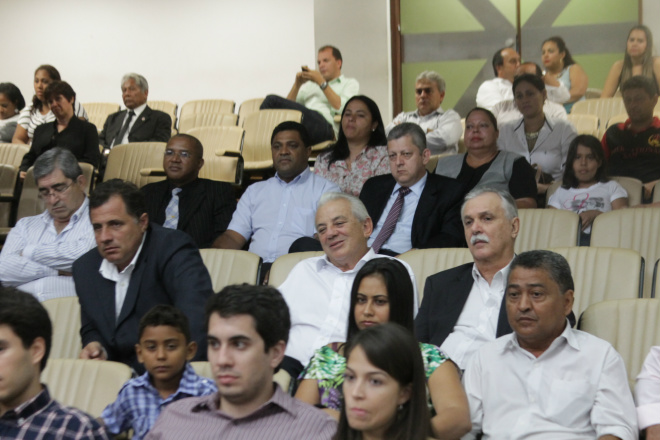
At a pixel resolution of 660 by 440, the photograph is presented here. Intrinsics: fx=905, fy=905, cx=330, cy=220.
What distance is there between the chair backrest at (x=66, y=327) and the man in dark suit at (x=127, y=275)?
89 millimetres

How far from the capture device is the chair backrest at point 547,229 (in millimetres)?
3857

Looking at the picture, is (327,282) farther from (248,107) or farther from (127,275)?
(248,107)

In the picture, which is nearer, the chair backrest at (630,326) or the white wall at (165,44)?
the chair backrest at (630,326)

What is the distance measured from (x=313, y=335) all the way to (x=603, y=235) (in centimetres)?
152

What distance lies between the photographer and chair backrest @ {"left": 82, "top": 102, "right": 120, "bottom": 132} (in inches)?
350

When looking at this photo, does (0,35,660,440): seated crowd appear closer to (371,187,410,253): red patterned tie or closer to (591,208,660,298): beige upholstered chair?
(371,187,410,253): red patterned tie

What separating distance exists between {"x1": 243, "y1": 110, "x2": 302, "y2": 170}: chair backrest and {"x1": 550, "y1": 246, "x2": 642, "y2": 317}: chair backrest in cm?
387

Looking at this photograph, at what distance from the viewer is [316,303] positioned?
3078mm

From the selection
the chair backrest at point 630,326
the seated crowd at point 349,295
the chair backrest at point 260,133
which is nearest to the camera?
the seated crowd at point 349,295

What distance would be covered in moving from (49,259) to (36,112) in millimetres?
3835

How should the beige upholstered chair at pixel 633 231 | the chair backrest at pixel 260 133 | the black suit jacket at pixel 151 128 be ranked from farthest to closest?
the black suit jacket at pixel 151 128
the chair backrest at pixel 260 133
the beige upholstered chair at pixel 633 231

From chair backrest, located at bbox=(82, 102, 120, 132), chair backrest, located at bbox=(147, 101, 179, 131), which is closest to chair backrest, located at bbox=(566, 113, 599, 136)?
chair backrest, located at bbox=(147, 101, 179, 131)

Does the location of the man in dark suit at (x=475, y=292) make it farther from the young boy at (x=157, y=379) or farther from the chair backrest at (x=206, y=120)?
the chair backrest at (x=206, y=120)

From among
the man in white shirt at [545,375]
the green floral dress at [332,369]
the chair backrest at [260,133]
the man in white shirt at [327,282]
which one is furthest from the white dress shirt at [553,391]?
the chair backrest at [260,133]
